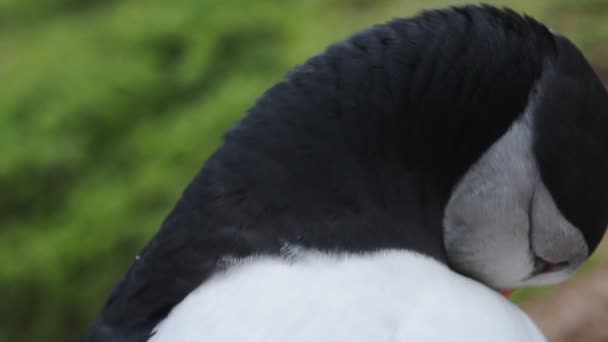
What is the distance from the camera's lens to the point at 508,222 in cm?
118

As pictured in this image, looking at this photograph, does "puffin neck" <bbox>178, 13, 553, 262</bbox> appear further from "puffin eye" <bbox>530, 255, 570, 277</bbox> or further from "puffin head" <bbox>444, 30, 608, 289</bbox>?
"puffin eye" <bbox>530, 255, 570, 277</bbox>

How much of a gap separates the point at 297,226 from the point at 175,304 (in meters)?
0.16

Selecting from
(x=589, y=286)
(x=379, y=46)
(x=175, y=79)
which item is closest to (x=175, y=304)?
(x=379, y=46)

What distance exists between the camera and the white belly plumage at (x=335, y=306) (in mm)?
927

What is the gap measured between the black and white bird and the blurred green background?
1.35m

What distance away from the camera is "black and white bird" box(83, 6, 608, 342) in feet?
3.16

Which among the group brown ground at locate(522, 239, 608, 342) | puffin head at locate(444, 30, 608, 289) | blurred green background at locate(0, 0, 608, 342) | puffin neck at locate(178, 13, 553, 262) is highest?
puffin neck at locate(178, 13, 553, 262)

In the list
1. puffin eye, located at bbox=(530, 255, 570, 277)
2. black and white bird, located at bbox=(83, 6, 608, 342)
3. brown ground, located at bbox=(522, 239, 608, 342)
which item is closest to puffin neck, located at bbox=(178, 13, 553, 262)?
black and white bird, located at bbox=(83, 6, 608, 342)

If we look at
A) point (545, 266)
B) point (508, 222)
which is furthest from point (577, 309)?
point (508, 222)

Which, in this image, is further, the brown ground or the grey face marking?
the brown ground

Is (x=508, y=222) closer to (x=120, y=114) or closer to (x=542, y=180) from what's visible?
(x=542, y=180)

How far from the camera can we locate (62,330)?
2613 mm

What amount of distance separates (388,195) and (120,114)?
78.7 inches

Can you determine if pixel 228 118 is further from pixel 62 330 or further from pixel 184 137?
pixel 62 330
